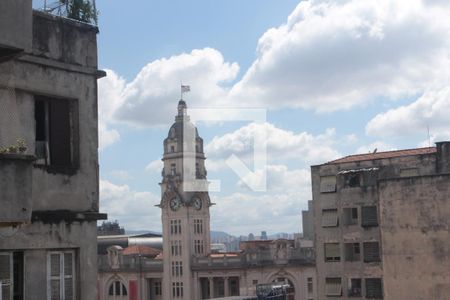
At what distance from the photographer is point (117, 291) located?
87.6m

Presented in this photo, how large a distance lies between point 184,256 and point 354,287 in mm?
45213

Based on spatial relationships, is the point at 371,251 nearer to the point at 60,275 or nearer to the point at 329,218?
the point at 329,218

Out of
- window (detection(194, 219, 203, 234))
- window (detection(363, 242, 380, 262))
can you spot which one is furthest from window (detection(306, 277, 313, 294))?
window (detection(363, 242, 380, 262))

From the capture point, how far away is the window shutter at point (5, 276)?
10.4m

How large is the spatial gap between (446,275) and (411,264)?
195 centimetres

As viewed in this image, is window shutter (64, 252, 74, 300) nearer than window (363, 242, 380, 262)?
Yes

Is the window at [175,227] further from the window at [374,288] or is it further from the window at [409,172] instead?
the window at [409,172]

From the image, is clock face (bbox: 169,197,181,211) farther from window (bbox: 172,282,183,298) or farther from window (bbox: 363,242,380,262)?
window (bbox: 363,242,380,262)

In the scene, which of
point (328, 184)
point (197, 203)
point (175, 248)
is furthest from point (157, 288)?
point (328, 184)

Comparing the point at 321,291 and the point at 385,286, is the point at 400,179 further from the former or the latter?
the point at 321,291

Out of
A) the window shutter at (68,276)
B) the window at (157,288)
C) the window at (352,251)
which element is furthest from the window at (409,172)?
the window at (157,288)

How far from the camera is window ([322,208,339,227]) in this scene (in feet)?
142

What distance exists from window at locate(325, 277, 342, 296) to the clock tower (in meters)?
42.9

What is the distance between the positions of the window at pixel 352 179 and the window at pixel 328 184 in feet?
3.38
